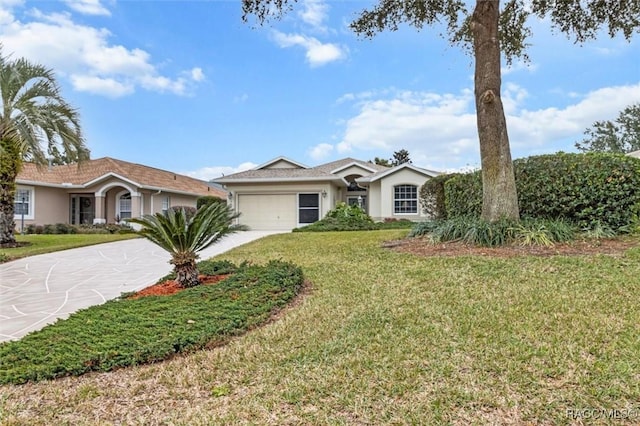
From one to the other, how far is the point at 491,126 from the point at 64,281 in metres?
9.20

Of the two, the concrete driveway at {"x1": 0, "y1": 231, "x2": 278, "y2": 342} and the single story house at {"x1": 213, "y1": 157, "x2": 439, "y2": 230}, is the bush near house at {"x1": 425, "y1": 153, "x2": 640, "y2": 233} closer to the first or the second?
the concrete driveway at {"x1": 0, "y1": 231, "x2": 278, "y2": 342}

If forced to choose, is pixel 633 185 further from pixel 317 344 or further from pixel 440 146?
pixel 440 146

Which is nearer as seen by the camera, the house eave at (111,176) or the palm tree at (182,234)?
the palm tree at (182,234)

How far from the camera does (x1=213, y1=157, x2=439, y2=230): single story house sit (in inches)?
838

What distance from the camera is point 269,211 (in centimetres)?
2247

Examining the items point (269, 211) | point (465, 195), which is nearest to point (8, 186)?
point (269, 211)

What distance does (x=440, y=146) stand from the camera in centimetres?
2669

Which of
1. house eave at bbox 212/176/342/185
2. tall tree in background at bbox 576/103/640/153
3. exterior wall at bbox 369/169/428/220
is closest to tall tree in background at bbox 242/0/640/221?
exterior wall at bbox 369/169/428/220

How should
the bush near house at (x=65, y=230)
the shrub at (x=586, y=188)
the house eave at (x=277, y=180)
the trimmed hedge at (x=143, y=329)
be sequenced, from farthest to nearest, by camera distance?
the house eave at (x=277, y=180) → the bush near house at (x=65, y=230) → the shrub at (x=586, y=188) → the trimmed hedge at (x=143, y=329)

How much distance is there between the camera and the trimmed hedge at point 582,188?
7969 mm

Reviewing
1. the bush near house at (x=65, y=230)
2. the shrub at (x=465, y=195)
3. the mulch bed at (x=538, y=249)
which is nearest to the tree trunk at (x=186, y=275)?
the mulch bed at (x=538, y=249)

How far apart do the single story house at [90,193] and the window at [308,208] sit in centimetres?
858

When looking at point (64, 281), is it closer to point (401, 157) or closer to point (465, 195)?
point (465, 195)

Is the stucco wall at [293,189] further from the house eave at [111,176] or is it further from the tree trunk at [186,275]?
the tree trunk at [186,275]
